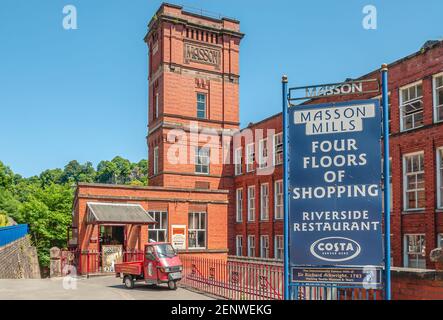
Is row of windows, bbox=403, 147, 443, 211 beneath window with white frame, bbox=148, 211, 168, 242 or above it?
above

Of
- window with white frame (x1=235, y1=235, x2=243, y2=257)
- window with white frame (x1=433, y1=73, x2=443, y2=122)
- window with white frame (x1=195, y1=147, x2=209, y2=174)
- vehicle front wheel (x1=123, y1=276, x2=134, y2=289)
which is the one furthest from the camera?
window with white frame (x1=235, y1=235, x2=243, y2=257)

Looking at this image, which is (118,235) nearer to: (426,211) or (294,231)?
(426,211)

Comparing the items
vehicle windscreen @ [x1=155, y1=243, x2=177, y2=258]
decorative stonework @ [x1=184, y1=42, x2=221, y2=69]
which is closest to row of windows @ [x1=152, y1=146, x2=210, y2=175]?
decorative stonework @ [x1=184, y1=42, x2=221, y2=69]

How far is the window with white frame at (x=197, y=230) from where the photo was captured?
32.9m

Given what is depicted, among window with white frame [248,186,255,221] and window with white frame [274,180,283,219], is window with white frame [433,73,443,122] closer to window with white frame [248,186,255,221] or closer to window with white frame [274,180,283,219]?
window with white frame [274,180,283,219]

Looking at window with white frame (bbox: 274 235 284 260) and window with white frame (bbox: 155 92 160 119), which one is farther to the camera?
window with white frame (bbox: 155 92 160 119)

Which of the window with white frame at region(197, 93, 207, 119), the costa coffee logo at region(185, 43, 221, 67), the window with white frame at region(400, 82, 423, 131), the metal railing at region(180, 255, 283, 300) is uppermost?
the costa coffee logo at region(185, 43, 221, 67)

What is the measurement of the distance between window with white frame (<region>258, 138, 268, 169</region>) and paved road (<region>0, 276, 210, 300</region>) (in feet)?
72.3

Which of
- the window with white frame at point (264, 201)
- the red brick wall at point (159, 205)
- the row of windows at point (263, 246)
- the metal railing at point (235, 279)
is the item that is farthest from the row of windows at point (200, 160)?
the metal railing at point (235, 279)

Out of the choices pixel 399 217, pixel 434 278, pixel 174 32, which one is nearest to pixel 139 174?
pixel 174 32

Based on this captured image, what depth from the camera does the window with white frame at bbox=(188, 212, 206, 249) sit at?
32938 mm

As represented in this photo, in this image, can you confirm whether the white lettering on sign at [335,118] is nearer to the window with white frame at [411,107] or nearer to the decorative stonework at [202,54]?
the window with white frame at [411,107]

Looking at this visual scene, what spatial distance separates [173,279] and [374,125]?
1361cm

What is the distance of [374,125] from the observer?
7.70 metres
